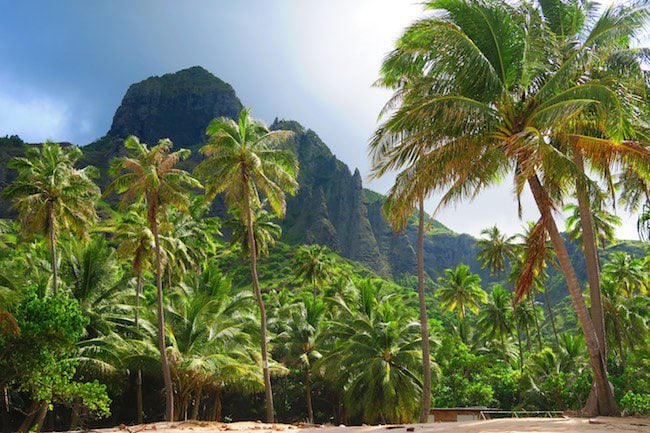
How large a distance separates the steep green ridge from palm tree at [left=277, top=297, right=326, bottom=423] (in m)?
86.5

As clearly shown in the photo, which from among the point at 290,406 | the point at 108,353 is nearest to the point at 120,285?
the point at 108,353

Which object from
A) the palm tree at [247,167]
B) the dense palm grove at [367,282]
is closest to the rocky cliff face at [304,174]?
the dense palm grove at [367,282]

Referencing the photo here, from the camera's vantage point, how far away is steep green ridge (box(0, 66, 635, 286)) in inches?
4988

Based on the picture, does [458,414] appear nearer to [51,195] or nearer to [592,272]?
[592,272]

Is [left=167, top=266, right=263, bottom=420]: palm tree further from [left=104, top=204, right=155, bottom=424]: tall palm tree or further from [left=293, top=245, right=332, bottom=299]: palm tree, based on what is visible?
[left=293, top=245, right=332, bottom=299]: palm tree

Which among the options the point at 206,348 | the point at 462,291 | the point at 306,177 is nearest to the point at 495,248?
the point at 462,291

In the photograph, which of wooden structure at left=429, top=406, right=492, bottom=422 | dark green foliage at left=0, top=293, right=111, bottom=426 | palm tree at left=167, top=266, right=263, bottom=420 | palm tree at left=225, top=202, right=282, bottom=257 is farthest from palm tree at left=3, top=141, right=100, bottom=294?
wooden structure at left=429, top=406, right=492, bottom=422

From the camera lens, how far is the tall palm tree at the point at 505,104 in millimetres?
11672

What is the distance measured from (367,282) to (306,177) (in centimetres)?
11330

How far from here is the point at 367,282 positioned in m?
33.7

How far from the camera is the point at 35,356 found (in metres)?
15.0

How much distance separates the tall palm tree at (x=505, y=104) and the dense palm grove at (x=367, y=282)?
Result: 0.05m

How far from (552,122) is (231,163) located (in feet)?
45.9

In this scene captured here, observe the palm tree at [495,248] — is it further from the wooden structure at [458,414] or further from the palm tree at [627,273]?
the wooden structure at [458,414]
